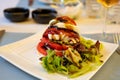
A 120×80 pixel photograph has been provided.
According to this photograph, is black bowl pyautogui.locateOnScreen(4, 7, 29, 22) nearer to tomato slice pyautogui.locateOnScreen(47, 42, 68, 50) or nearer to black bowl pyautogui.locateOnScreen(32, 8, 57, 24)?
black bowl pyautogui.locateOnScreen(32, 8, 57, 24)

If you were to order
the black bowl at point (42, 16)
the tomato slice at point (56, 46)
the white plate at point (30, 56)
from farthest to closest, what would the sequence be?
the black bowl at point (42, 16) → the tomato slice at point (56, 46) → the white plate at point (30, 56)

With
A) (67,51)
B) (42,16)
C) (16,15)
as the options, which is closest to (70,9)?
(42,16)

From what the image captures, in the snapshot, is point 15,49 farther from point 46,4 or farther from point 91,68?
point 46,4

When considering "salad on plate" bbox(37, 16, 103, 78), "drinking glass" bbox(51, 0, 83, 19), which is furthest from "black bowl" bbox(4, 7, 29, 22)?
"salad on plate" bbox(37, 16, 103, 78)

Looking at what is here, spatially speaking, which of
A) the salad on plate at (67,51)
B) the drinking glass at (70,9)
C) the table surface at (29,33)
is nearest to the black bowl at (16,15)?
the table surface at (29,33)

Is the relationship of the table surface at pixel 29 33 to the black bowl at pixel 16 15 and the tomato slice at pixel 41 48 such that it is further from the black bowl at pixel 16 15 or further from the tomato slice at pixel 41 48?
the tomato slice at pixel 41 48

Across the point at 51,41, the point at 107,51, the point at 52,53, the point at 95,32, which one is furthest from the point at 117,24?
the point at 52,53
